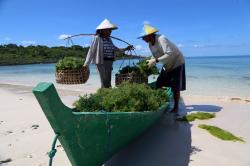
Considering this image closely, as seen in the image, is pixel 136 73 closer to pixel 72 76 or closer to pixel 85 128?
pixel 72 76

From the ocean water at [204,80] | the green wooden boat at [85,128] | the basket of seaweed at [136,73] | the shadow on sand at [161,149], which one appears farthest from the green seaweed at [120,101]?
the ocean water at [204,80]

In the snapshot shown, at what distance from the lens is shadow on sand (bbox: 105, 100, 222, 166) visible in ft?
11.3

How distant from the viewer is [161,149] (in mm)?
3807

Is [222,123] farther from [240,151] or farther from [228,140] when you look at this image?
[240,151]

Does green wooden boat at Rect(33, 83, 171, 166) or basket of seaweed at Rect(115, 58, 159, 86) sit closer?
green wooden boat at Rect(33, 83, 171, 166)

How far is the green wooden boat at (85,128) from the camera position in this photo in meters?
2.41

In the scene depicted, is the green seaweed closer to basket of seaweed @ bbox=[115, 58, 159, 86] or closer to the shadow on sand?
the shadow on sand

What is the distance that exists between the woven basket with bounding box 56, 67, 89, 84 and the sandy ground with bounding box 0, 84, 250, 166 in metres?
0.76

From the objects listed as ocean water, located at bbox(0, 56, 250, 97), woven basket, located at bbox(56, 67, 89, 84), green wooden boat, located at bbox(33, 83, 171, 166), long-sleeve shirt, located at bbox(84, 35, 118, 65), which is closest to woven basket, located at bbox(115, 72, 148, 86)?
ocean water, located at bbox(0, 56, 250, 97)

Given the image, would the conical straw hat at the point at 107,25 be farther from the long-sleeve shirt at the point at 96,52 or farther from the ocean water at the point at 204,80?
the ocean water at the point at 204,80

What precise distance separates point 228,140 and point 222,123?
98cm

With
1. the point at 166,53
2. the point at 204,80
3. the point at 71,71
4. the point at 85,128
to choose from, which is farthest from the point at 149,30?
the point at 204,80

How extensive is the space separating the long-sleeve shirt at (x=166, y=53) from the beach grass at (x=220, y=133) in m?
1.10

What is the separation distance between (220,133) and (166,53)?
55.3 inches
